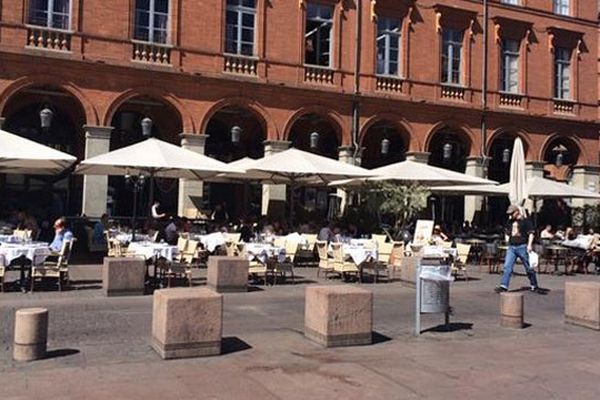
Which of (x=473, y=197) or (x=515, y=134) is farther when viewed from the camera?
(x=515, y=134)

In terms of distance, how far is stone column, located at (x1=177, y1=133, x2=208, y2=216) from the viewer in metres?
21.1

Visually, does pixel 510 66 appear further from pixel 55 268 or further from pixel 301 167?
pixel 55 268

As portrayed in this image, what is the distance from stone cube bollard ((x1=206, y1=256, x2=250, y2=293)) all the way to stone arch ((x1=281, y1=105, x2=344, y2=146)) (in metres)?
10.9

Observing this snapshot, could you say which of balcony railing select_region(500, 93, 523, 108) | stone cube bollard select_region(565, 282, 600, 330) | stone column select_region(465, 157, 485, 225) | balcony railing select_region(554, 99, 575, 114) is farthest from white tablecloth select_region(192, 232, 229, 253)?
balcony railing select_region(554, 99, 575, 114)

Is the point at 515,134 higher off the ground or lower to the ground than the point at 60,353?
higher

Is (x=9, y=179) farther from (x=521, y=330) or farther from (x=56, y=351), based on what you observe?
(x=521, y=330)

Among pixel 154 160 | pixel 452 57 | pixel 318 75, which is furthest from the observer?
pixel 452 57

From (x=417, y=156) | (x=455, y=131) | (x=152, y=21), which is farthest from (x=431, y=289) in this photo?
(x=455, y=131)

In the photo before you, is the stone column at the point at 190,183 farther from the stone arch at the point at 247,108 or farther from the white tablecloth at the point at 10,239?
the white tablecloth at the point at 10,239

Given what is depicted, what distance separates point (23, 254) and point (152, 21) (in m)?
11.9

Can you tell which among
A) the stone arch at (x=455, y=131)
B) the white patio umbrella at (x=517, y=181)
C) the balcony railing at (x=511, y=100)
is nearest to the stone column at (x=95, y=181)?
the white patio umbrella at (x=517, y=181)

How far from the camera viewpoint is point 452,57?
26656 mm

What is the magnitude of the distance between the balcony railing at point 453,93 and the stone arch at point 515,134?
2.06m

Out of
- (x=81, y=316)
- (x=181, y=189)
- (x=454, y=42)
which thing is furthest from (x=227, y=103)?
(x=81, y=316)
